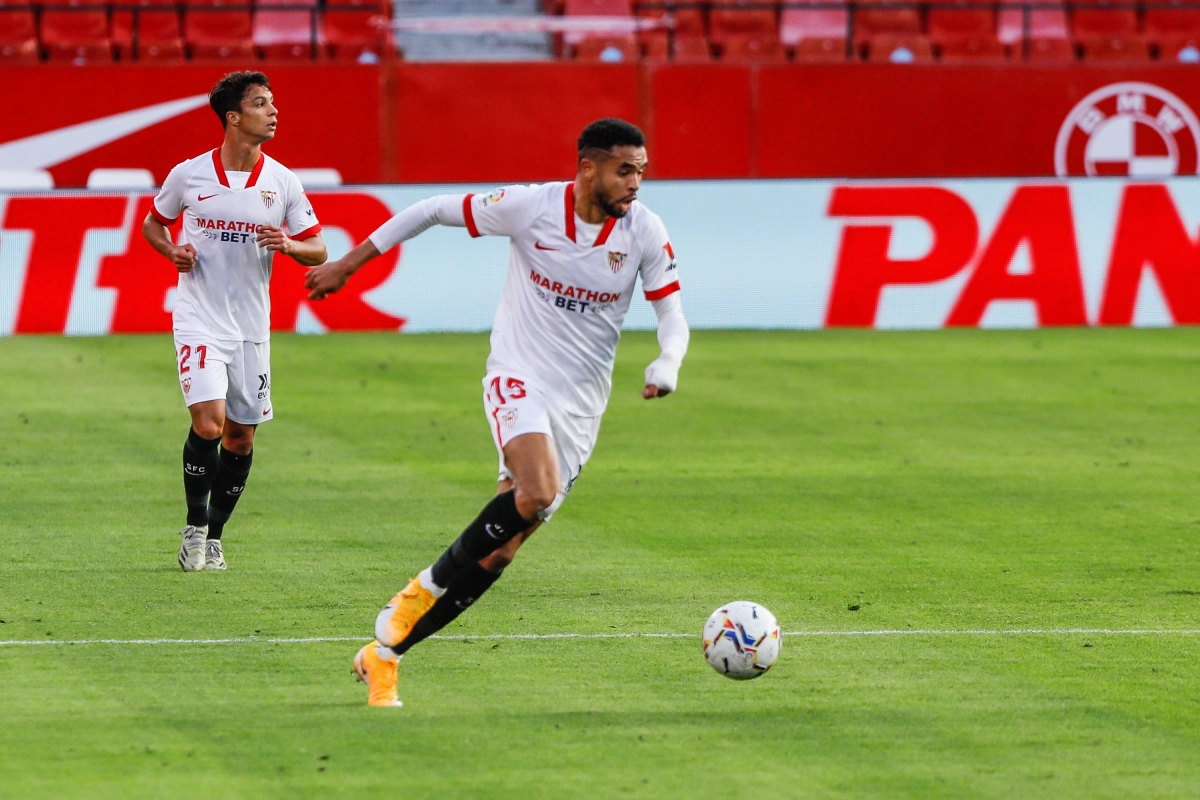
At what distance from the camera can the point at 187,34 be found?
82.1 ft

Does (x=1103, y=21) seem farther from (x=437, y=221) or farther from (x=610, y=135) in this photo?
(x=437, y=221)

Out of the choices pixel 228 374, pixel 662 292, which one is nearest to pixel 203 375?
pixel 228 374

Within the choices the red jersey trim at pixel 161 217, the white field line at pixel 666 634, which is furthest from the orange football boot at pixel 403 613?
the red jersey trim at pixel 161 217

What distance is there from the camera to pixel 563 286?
23.7 ft

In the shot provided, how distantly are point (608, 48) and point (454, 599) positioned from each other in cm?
1942

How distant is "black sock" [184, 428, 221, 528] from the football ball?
3.27 meters

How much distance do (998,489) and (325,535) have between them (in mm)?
4332

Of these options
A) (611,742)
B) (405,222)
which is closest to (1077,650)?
(611,742)

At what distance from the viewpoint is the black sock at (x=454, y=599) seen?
6.89m

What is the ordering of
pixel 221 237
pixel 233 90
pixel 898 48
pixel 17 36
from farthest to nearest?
pixel 898 48, pixel 17 36, pixel 221 237, pixel 233 90

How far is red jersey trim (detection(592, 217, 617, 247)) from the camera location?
23.7ft

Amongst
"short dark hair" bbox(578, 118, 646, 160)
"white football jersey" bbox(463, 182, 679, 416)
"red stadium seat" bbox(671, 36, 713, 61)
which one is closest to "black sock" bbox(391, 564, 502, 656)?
"white football jersey" bbox(463, 182, 679, 416)

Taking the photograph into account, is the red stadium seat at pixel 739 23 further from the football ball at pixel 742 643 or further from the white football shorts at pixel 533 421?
the football ball at pixel 742 643

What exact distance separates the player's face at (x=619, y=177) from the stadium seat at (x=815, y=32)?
19.1 meters
